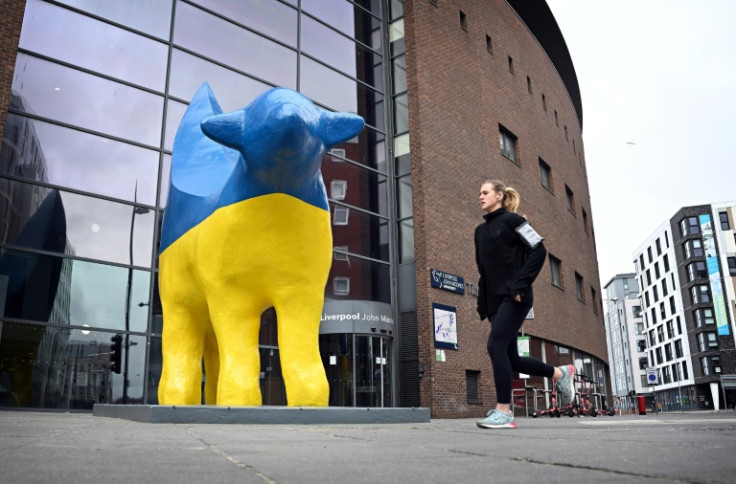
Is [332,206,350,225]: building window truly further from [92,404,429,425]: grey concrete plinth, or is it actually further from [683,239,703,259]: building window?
[683,239,703,259]: building window

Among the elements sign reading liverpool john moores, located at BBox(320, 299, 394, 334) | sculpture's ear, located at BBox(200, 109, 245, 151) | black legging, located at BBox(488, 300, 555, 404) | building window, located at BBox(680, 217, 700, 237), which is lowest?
black legging, located at BBox(488, 300, 555, 404)

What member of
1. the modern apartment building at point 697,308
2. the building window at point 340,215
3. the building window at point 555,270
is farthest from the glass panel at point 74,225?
the modern apartment building at point 697,308

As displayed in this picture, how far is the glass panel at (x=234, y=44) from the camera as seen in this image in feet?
49.6

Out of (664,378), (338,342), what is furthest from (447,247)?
(664,378)

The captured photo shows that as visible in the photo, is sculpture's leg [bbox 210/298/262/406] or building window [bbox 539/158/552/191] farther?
building window [bbox 539/158/552/191]

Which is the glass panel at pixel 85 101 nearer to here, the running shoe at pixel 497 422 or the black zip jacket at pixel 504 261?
the black zip jacket at pixel 504 261

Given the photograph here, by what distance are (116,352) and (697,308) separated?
6846cm

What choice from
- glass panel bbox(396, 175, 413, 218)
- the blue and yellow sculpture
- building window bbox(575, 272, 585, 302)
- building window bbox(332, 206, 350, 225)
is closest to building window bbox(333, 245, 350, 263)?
building window bbox(332, 206, 350, 225)

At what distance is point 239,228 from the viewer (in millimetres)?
5961

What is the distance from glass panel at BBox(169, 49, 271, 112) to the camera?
14.6m

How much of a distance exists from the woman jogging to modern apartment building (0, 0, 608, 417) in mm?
9738

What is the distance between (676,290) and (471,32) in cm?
6160

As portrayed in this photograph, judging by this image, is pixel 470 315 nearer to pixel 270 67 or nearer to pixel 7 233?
pixel 270 67

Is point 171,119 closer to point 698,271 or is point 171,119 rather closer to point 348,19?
point 348,19
